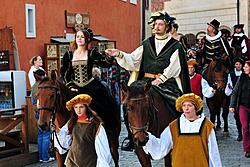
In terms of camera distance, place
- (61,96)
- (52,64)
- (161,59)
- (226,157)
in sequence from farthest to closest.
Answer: (52,64) < (226,157) < (161,59) < (61,96)

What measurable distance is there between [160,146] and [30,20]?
10.6 meters

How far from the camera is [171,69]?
655 cm

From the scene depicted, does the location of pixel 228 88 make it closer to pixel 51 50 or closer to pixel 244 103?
pixel 244 103

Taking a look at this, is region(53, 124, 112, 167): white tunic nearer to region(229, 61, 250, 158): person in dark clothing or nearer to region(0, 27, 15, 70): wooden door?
region(229, 61, 250, 158): person in dark clothing

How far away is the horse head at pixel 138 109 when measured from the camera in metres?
5.34

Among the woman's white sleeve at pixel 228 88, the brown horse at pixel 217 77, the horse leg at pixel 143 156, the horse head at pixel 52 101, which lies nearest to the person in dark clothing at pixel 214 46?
the brown horse at pixel 217 77

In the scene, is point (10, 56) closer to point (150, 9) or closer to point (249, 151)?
point (249, 151)

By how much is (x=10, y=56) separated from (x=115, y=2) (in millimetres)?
8387

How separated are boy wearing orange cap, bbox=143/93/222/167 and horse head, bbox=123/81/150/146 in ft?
Result: 0.44

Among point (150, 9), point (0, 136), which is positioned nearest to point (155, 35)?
point (0, 136)

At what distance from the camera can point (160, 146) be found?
18.4 ft

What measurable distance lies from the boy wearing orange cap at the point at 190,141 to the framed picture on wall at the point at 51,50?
34.2ft

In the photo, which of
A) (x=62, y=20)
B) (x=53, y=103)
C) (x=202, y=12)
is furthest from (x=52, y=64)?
(x=202, y=12)

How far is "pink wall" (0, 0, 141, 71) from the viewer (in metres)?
14.8
